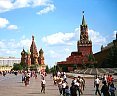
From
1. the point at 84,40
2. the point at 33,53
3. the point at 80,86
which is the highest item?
the point at 84,40

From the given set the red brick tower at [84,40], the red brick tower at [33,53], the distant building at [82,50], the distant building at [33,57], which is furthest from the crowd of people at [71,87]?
the red brick tower at [33,53]

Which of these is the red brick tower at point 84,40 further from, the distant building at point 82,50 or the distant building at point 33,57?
the distant building at point 33,57

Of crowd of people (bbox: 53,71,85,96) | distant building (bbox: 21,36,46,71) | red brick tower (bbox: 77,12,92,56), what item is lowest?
crowd of people (bbox: 53,71,85,96)

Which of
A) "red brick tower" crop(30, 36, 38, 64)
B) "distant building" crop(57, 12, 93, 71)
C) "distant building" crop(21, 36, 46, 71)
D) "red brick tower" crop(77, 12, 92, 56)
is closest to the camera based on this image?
"distant building" crop(57, 12, 93, 71)

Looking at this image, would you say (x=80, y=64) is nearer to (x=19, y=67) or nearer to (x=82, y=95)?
(x=19, y=67)

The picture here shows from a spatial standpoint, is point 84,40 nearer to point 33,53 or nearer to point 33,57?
point 33,57

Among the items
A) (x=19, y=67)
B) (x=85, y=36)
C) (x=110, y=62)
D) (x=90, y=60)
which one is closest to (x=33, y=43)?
(x=19, y=67)

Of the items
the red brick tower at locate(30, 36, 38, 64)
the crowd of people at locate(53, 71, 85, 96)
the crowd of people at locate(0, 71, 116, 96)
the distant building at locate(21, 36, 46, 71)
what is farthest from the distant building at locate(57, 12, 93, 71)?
the crowd of people at locate(53, 71, 85, 96)

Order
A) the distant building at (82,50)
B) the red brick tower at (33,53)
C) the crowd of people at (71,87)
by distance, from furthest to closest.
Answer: the red brick tower at (33,53) → the distant building at (82,50) → the crowd of people at (71,87)

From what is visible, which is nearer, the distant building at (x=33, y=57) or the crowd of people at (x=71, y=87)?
the crowd of people at (x=71, y=87)

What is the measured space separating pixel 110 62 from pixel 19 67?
288 feet

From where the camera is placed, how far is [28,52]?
183250mm

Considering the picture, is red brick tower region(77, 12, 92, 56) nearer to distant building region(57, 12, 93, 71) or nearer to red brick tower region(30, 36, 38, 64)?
distant building region(57, 12, 93, 71)

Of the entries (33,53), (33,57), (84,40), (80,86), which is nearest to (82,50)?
(84,40)
